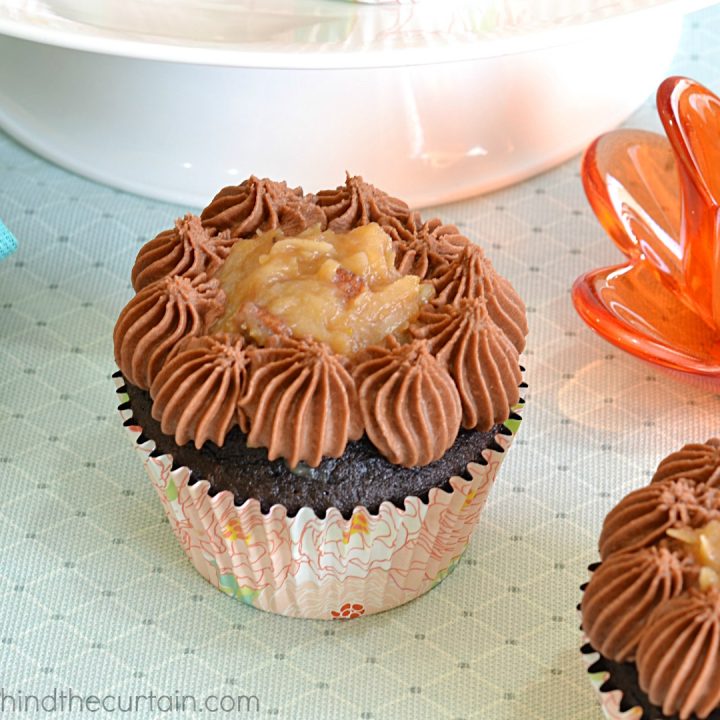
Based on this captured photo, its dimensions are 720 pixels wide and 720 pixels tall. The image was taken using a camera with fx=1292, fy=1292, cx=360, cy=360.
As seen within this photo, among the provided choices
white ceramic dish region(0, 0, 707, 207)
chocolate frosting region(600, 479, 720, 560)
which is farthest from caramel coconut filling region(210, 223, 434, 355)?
white ceramic dish region(0, 0, 707, 207)

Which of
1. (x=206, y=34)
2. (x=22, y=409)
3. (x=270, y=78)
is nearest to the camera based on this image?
(x=206, y=34)

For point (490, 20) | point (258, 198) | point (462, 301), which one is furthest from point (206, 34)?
point (462, 301)

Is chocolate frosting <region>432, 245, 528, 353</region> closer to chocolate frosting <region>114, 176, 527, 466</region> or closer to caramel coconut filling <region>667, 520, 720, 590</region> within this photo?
chocolate frosting <region>114, 176, 527, 466</region>

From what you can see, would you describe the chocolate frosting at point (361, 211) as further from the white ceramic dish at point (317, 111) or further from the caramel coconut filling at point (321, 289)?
the white ceramic dish at point (317, 111)

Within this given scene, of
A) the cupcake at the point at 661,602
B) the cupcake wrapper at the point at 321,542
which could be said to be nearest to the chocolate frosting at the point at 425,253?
the cupcake wrapper at the point at 321,542

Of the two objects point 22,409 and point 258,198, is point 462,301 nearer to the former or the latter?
point 258,198
